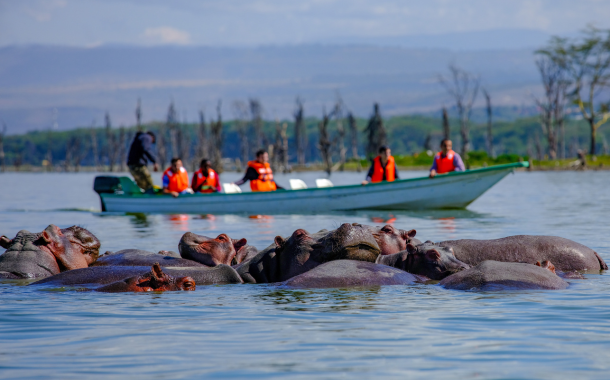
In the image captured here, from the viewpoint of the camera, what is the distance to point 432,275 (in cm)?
930

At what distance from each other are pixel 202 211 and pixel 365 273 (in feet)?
51.3

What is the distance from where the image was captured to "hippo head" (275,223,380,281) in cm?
909

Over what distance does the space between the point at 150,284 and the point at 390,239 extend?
3053 millimetres

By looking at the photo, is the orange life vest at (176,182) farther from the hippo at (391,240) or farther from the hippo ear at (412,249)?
the hippo ear at (412,249)

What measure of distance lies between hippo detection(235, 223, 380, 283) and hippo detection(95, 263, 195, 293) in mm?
833

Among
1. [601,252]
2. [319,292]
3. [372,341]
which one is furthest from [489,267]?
[601,252]

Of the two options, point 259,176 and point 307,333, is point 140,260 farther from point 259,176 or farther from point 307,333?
point 259,176

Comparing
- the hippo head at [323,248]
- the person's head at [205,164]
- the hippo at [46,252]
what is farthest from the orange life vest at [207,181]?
the hippo head at [323,248]

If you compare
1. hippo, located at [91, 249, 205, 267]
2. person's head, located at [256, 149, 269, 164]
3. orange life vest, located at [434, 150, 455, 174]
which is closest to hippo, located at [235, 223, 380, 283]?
hippo, located at [91, 249, 205, 267]

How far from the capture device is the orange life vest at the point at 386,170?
23406 mm

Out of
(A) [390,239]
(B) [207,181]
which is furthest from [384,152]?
(A) [390,239]

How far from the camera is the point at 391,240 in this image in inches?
390

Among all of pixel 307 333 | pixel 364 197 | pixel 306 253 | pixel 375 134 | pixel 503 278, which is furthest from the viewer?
pixel 375 134

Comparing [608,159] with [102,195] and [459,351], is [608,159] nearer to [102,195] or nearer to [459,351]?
[102,195]
